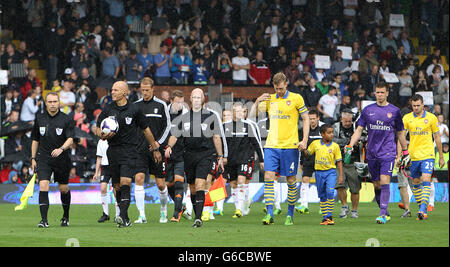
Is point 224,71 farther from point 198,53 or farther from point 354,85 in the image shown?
point 354,85

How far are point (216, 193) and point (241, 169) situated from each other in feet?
6.79

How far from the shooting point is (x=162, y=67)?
26.0 metres

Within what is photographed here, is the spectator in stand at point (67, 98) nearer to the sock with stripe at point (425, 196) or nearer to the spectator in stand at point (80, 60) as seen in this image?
the spectator in stand at point (80, 60)

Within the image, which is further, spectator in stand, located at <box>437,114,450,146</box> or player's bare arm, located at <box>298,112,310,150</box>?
spectator in stand, located at <box>437,114,450,146</box>

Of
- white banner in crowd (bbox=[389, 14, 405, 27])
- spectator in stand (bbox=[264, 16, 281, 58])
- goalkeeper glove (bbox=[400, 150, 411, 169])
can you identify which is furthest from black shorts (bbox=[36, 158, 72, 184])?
white banner in crowd (bbox=[389, 14, 405, 27])

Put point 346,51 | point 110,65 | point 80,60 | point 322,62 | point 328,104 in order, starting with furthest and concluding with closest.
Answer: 1. point 346,51
2. point 322,62
3. point 328,104
4. point 110,65
5. point 80,60

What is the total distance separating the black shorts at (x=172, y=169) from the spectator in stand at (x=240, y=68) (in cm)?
1063

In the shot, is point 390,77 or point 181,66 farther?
point 390,77

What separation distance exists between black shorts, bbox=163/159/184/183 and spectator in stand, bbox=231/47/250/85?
10635mm

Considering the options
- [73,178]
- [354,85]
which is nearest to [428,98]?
[354,85]

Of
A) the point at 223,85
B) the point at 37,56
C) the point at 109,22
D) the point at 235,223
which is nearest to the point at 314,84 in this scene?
the point at 223,85

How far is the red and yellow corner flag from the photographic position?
1580cm

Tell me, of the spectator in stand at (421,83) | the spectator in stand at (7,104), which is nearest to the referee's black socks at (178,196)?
the spectator in stand at (7,104)

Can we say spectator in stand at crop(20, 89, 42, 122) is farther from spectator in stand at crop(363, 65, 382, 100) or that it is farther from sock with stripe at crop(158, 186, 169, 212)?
spectator in stand at crop(363, 65, 382, 100)
